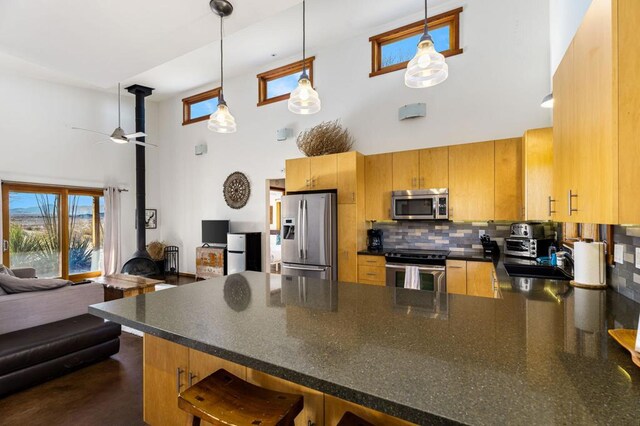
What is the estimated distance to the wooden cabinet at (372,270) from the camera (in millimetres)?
3990

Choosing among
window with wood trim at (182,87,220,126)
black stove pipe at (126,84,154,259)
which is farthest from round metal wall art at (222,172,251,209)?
black stove pipe at (126,84,154,259)

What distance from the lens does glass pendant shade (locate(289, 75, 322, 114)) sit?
2.38 metres

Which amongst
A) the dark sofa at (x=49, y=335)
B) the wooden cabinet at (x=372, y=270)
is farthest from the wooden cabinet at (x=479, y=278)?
the dark sofa at (x=49, y=335)

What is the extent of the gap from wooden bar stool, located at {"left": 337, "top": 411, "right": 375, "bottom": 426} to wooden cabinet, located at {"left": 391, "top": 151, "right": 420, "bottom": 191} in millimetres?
3344

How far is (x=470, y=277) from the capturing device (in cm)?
350

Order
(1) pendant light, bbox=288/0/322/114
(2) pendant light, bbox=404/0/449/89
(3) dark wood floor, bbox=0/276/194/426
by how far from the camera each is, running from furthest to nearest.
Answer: (1) pendant light, bbox=288/0/322/114 → (3) dark wood floor, bbox=0/276/194/426 → (2) pendant light, bbox=404/0/449/89

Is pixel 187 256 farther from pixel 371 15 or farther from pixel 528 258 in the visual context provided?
pixel 528 258

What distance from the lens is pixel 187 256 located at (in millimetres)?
6949

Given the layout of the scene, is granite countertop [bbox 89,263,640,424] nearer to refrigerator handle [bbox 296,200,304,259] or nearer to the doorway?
refrigerator handle [bbox 296,200,304,259]

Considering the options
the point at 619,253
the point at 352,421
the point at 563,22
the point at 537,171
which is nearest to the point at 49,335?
the point at 352,421

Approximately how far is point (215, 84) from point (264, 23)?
2.45 meters

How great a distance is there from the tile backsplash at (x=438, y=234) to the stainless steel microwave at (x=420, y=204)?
0.39 metres

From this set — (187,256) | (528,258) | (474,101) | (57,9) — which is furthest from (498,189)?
(187,256)

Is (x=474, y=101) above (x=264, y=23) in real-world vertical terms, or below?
below
